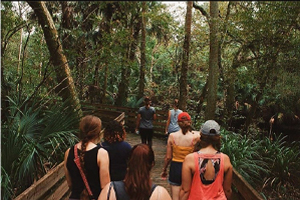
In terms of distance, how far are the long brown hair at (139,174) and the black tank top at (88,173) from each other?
886 millimetres

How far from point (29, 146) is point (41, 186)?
2.01 m

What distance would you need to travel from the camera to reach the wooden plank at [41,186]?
3330mm

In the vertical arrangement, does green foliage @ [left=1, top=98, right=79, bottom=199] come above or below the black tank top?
below

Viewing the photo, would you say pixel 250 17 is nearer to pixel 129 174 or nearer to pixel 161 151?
pixel 161 151

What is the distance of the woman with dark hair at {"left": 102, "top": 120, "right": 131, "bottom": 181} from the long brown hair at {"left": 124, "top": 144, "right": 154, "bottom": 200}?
151 cm

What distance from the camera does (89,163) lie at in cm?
291

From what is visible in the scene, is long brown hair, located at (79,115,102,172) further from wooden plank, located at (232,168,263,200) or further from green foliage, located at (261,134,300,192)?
green foliage, located at (261,134,300,192)

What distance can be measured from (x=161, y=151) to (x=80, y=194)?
7.91 m

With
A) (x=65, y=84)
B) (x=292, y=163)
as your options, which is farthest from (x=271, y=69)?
(x=65, y=84)

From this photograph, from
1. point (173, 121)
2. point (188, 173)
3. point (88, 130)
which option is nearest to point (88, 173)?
point (88, 130)

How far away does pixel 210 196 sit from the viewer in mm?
2826

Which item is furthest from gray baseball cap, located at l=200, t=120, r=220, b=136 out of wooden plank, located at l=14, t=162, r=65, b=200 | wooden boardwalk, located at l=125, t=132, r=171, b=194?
wooden boardwalk, located at l=125, t=132, r=171, b=194

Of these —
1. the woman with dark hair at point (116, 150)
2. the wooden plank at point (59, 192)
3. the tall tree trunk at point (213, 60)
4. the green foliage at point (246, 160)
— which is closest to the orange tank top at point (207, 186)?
the woman with dark hair at point (116, 150)

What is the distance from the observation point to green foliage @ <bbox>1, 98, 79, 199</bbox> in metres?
5.16
